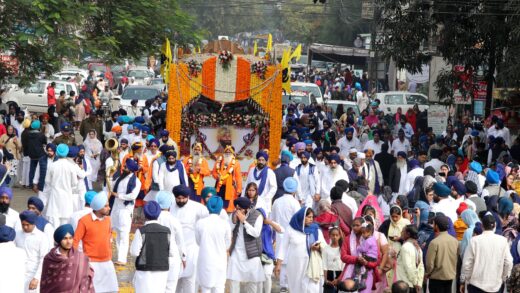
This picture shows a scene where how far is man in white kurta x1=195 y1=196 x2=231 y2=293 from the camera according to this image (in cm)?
1319

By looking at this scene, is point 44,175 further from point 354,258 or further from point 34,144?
point 354,258

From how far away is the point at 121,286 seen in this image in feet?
49.9

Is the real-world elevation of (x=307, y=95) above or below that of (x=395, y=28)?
below

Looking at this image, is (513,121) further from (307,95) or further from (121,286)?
(121,286)

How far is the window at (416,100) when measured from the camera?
3800 cm

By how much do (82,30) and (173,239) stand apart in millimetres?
13143

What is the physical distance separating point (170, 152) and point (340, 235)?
17.6 feet

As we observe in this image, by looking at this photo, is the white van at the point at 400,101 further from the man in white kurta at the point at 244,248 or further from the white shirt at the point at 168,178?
the man in white kurta at the point at 244,248

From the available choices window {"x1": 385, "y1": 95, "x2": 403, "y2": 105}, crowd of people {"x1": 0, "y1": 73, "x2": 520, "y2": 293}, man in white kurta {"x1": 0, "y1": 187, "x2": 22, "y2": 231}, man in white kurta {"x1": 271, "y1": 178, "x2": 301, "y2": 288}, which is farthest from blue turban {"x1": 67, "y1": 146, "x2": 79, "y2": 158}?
window {"x1": 385, "y1": 95, "x2": 403, "y2": 105}

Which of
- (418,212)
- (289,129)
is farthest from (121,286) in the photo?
(289,129)

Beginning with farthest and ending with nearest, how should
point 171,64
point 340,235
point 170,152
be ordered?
point 171,64 → point 170,152 → point 340,235

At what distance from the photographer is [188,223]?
13523 mm

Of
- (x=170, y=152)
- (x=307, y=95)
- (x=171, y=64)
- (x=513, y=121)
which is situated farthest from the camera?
(x=307, y=95)

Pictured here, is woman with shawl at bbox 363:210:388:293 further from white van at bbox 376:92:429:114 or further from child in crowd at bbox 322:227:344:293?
white van at bbox 376:92:429:114
